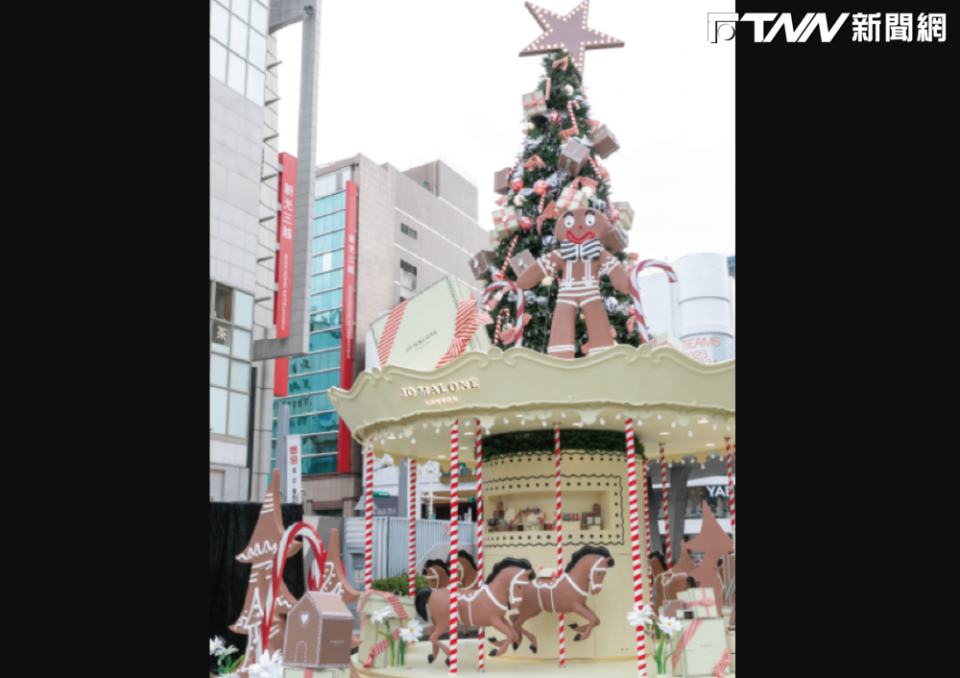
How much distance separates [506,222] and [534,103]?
2.01 m

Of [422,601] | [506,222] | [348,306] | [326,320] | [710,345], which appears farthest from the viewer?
[326,320]

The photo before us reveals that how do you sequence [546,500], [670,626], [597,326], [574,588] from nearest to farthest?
[670,626] → [574,588] → [597,326] → [546,500]

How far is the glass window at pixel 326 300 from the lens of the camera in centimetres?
4091

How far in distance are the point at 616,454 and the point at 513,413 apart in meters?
2.34

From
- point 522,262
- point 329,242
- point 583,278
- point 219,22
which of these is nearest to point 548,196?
point 522,262

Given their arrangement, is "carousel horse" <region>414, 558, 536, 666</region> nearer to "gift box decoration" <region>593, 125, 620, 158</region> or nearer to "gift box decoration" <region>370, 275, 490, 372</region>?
"gift box decoration" <region>370, 275, 490, 372</region>

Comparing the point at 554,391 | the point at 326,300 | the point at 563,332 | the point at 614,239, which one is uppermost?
the point at 326,300

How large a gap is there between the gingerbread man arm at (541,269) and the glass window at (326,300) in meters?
30.4

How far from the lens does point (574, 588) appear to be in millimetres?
9578

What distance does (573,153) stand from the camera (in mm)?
11828

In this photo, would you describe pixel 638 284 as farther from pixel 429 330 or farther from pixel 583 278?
pixel 429 330

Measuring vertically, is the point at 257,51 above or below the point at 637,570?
above
